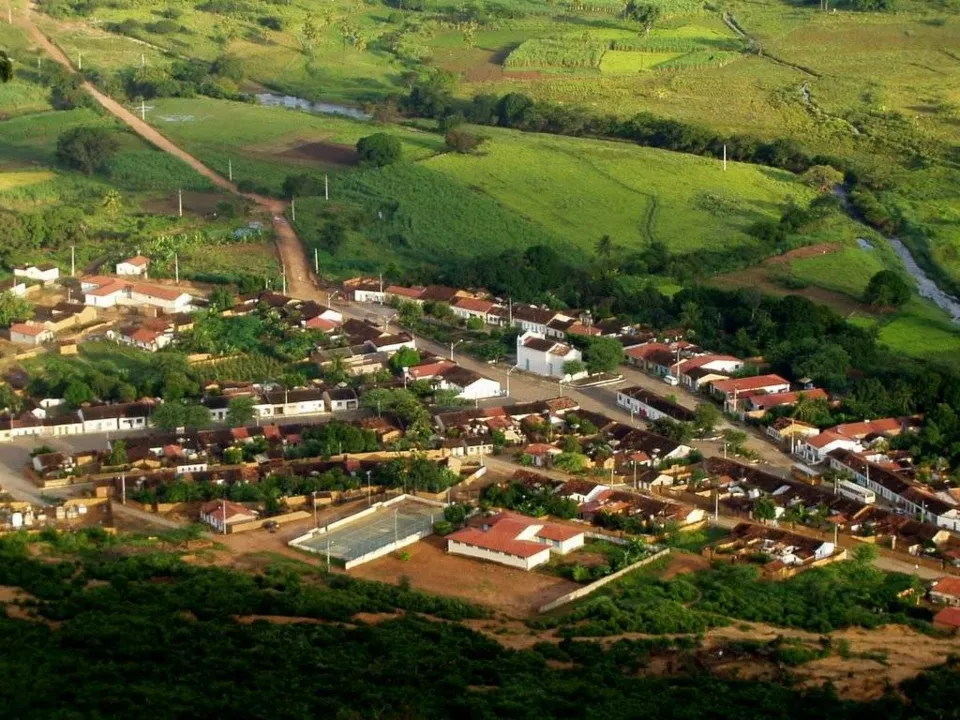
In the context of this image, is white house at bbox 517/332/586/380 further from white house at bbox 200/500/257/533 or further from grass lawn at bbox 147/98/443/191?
grass lawn at bbox 147/98/443/191

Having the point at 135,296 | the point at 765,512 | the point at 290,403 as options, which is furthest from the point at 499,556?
the point at 135,296

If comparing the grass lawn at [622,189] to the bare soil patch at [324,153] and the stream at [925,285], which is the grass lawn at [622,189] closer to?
the bare soil patch at [324,153]

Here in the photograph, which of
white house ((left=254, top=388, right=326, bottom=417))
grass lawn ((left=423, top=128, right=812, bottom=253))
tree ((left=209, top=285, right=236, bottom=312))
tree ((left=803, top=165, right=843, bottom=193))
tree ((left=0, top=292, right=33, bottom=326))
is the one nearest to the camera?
white house ((left=254, top=388, right=326, bottom=417))

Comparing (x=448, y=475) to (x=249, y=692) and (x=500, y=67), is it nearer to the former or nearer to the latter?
(x=249, y=692)

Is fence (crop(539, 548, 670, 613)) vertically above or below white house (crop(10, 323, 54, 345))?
above

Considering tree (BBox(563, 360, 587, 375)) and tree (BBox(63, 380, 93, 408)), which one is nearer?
tree (BBox(63, 380, 93, 408))

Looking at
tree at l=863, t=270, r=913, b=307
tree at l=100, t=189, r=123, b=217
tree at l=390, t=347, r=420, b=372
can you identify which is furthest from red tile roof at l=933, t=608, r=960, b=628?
tree at l=100, t=189, r=123, b=217

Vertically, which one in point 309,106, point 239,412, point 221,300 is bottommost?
point 239,412

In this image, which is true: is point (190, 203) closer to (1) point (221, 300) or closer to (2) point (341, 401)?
(1) point (221, 300)
